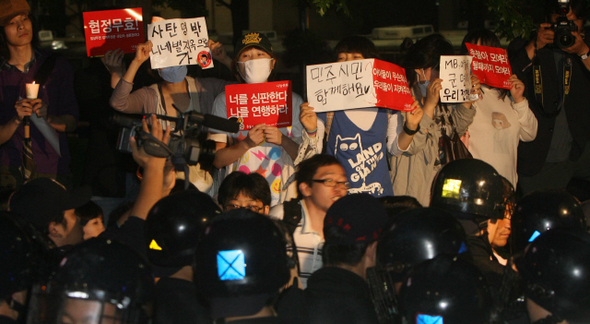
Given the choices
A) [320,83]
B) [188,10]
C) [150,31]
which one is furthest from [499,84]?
[188,10]

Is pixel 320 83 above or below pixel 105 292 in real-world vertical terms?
above

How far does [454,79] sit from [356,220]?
2755 millimetres

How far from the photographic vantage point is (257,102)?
5.30m

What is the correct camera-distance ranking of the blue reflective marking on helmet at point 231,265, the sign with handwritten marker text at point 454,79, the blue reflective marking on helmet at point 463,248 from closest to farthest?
the blue reflective marking on helmet at point 231,265 < the blue reflective marking on helmet at point 463,248 < the sign with handwritten marker text at point 454,79

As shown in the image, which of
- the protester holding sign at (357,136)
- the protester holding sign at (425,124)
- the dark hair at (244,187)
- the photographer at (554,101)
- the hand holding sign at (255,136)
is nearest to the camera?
the dark hair at (244,187)

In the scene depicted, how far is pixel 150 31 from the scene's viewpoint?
5613 mm

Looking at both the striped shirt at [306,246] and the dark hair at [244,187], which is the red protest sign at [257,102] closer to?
the dark hair at [244,187]

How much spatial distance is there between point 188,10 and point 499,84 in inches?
383

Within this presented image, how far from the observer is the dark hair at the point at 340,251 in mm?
3250

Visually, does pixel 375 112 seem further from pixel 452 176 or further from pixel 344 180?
pixel 452 176

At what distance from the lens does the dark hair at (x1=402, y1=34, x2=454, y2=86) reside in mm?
5797

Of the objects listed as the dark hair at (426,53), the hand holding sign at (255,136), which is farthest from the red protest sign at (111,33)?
the dark hair at (426,53)

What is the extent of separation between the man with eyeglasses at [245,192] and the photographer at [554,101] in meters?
2.85

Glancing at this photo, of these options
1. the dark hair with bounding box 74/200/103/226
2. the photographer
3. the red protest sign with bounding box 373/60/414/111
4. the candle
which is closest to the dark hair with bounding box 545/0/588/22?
the photographer
